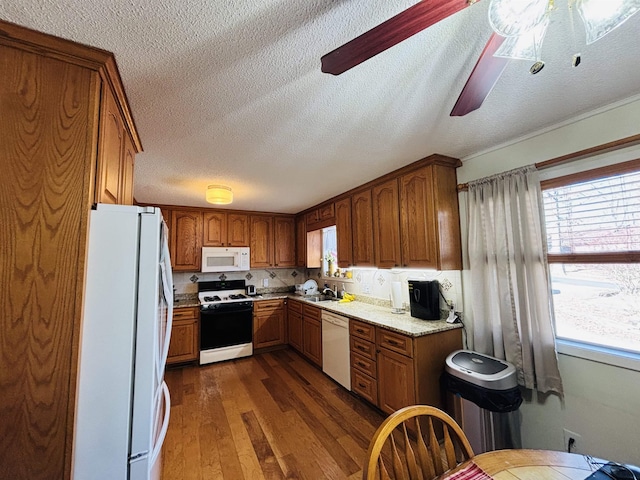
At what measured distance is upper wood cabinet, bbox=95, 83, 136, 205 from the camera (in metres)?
1.13

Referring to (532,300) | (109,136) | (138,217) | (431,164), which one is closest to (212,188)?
(109,136)

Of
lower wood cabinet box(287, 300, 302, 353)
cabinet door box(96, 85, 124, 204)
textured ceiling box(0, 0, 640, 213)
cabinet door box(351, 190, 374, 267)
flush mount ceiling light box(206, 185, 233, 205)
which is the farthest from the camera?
lower wood cabinet box(287, 300, 302, 353)

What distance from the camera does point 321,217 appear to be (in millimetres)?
4066

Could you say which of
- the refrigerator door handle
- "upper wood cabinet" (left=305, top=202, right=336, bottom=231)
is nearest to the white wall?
"upper wood cabinet" (left=305, top=202, right=336, bottom=231)

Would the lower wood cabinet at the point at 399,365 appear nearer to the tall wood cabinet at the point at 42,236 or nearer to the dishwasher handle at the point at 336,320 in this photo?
the dishwasher handle at the point at 336,320

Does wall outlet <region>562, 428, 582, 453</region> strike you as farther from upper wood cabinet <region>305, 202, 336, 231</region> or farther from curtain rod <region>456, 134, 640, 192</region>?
upper wood cabinet <region>305, 202, 336, 231</region>

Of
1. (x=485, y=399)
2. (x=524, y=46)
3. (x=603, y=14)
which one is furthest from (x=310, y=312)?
(x=603, y=14)

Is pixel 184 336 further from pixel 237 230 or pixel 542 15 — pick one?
pixel 542 15

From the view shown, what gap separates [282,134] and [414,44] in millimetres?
988

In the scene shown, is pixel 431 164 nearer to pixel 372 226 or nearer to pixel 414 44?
pixel 372 226

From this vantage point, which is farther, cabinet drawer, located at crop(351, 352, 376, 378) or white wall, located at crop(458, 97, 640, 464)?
cabinet drawer, located at crop(351, 352, 376, 378)

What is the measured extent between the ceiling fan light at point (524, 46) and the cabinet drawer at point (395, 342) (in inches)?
72.7

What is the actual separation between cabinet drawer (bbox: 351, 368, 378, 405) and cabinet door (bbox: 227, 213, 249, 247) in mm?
2669

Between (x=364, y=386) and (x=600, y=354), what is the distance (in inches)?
68.9
